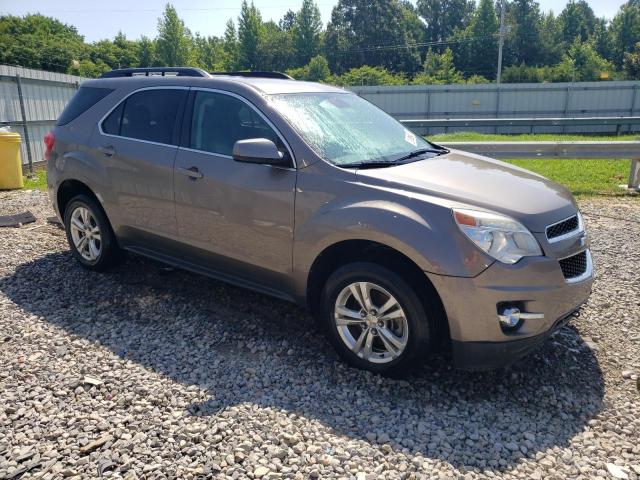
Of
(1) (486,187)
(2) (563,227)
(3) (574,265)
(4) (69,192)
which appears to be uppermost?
(1) (486,187)

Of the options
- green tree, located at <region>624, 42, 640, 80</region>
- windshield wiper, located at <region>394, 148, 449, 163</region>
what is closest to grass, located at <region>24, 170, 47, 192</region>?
windshield wiper, located at <region>394, 148, 449, 163</region>

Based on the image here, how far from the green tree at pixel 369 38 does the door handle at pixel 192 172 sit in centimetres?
8506

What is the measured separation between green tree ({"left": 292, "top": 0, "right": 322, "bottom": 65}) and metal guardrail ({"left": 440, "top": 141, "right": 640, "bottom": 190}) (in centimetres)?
7336

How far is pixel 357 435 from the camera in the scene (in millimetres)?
2988

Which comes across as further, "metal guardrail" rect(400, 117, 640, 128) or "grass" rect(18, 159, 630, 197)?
"metal guardrail" rect(400, 117, 640, 128)

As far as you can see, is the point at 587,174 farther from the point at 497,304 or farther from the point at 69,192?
the point at 69,192

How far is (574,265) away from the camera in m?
3.40

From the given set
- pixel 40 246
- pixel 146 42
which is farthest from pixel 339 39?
pixel 40 246

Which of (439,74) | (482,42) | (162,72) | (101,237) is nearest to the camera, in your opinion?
(162,72)

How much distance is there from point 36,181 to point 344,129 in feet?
31.5

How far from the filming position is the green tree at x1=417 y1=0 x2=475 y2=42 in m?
107

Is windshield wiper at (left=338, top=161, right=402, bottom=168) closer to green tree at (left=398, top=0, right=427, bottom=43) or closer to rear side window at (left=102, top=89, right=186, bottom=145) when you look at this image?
rear side window at (left=102, top=89, right=186, bottom=145)

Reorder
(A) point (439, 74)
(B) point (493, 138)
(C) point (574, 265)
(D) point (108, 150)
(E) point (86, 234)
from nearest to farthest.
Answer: (C) point (574, 265) → (D) point (108, 150) → (E) point (86, 234) → (B) point (493, 138) → (A) point (439, 74)

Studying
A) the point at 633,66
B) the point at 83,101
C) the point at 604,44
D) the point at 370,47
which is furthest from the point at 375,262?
the point at 370,47
